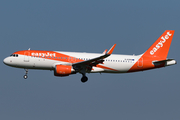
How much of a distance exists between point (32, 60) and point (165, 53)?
783 inches

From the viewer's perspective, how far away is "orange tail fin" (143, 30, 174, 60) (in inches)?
2057

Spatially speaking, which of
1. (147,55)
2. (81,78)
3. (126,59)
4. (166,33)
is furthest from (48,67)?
(166,33)

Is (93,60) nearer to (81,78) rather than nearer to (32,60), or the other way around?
(81,78)

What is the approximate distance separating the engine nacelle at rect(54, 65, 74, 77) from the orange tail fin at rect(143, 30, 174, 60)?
12043 mm

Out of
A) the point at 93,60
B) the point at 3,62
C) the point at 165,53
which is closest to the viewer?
the point at 93,60

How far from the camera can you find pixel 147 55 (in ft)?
170

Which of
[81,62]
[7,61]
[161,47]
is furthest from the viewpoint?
[161,47]

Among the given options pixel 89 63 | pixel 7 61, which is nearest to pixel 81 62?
pixel 89 63

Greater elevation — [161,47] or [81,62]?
[161,47]

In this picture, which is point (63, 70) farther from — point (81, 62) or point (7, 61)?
point (7, 61)

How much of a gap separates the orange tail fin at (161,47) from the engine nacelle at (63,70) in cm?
1204

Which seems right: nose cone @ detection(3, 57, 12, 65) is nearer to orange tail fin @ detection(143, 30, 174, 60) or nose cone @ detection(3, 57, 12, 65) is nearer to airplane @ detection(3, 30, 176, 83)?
airplane @ detection(3, 30, 176, 83)

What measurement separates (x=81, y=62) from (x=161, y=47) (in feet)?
45.6

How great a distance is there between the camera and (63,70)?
153ft
